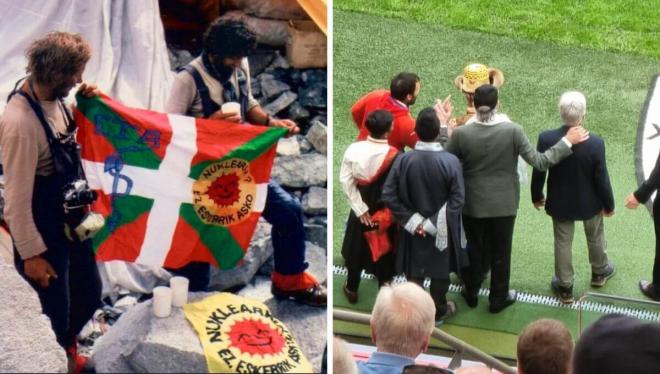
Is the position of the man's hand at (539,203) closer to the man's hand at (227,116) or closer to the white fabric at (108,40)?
the man's hand at (227,116)

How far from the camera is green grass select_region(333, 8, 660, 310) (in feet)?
15.1

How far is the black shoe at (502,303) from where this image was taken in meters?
4.57

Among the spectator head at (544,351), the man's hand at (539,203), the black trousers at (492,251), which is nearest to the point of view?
the spectator head at (544,351)

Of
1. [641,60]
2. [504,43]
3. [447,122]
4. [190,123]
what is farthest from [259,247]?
[641,60]

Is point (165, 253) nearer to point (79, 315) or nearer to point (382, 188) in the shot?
point (79, 315)

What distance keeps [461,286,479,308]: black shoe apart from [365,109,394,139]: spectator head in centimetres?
73

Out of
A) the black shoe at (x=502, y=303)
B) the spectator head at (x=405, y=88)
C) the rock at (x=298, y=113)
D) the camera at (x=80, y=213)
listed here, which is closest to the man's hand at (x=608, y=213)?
the black shoe at (x=502, y=303)

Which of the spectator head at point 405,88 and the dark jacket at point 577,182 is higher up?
the spectator head at point 405,88

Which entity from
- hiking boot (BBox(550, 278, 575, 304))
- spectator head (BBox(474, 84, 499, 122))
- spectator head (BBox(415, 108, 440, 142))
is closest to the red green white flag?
spectator head (BBox(415, 108, 440, 142))

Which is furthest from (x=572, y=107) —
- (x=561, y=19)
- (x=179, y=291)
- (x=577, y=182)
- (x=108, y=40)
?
(x=108, y=40)

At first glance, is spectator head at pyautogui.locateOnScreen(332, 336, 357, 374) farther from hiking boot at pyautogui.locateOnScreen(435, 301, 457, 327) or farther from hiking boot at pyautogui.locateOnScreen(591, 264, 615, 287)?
hiking boot at pyautogui.locateOnScreen(591, 264, 615, 287)

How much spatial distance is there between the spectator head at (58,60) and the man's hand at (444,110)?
4.28 feet

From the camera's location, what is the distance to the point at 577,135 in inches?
172

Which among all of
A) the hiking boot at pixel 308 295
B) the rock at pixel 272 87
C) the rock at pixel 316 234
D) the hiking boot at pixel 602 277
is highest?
the rock at pixel 272 87
